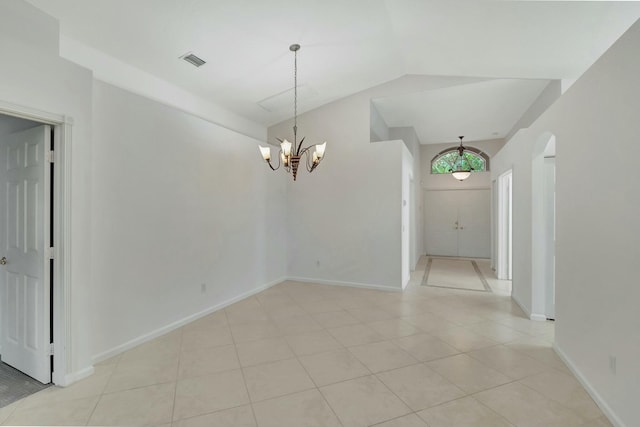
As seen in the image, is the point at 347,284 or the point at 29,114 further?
the point at 347,284

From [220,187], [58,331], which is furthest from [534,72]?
[58,331]

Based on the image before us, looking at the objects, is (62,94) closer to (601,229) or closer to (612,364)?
(601,229)

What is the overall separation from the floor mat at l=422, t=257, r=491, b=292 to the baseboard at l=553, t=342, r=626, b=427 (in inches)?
110

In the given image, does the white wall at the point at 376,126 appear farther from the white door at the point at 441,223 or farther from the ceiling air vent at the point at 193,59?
the white door at the point at 441,223

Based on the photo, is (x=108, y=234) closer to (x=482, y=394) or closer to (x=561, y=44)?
(x=482, y=394)

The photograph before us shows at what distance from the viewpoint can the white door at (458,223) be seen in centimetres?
928

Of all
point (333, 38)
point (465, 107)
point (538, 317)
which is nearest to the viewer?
point (333, 38)

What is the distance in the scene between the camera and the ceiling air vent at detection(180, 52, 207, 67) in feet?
11.8

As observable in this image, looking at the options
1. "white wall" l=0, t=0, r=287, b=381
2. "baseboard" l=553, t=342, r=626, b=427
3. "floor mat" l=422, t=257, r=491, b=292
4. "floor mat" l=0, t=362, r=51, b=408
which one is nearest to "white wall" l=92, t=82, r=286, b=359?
"white wall" l=0, t=0, r=287, b=381

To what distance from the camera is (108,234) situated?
3.03 metres

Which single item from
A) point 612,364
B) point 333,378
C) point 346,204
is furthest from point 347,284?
point 612,364

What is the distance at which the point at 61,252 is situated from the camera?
2520mm

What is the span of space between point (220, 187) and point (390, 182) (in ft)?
9.60

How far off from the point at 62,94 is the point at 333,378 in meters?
3.29
